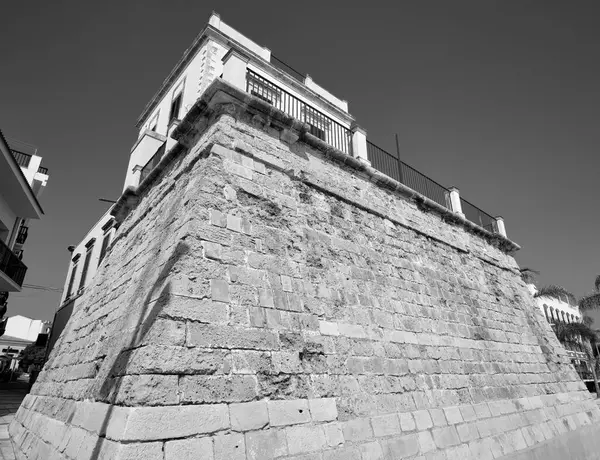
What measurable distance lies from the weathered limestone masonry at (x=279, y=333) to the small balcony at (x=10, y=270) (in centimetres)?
557

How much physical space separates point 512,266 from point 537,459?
5688mm

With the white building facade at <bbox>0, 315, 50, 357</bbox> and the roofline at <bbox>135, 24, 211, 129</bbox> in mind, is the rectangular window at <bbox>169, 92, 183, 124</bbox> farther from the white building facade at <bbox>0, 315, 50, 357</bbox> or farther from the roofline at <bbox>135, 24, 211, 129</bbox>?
the white building facade at <bbox>0, 315, 50, 357</bbox>

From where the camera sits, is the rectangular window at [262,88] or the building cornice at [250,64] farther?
the building cornice at [250,64]

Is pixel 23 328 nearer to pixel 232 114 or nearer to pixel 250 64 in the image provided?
pixel 250 64

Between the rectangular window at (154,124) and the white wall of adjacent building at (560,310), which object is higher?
the rectangular window at (154,124)

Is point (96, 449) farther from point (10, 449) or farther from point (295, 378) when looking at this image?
point (10, 449)

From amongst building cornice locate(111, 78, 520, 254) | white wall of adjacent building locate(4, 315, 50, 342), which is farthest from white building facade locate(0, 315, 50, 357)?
building cornice locate(111, 78, 520, 254)

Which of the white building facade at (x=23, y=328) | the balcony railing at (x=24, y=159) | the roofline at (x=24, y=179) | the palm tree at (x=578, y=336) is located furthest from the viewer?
the white building facade at (x=23, y=328)

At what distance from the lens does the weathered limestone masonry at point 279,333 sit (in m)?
2.98

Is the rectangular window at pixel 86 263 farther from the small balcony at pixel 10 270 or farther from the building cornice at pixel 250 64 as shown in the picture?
the building cornice at pixel 250 64

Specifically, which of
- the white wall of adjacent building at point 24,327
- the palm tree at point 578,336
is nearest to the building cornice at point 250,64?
the palm tree at point 578,336

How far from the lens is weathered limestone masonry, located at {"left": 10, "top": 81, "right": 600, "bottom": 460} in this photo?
2984 millimetres

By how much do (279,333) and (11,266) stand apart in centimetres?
1129

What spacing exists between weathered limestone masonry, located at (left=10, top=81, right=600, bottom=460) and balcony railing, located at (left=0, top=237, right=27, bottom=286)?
18.5 feet
